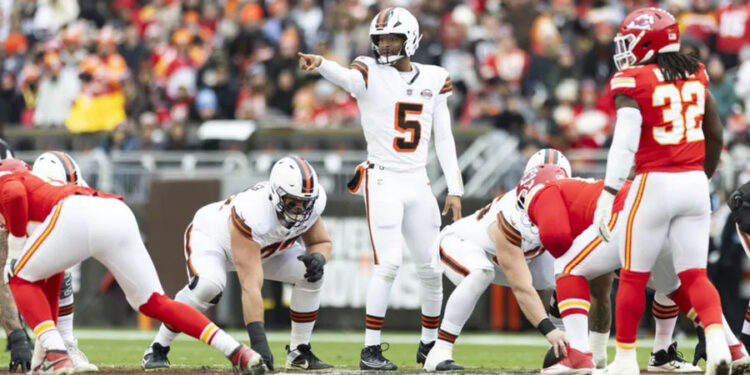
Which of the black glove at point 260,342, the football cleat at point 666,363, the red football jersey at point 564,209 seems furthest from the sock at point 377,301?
the football cleat at point 666,363

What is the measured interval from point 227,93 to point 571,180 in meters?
10.4

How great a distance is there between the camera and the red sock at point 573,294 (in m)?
8.05

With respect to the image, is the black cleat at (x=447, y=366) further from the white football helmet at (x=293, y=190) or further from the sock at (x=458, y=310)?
the white football helmet at (x=293, y=190)

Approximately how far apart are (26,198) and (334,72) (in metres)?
2.43

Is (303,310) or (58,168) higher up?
(58,168)

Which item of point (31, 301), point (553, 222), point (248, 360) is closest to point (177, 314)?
point (248, 360)

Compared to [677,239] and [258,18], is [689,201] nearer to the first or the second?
[677,239]

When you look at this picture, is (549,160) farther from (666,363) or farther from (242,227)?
(242,227)

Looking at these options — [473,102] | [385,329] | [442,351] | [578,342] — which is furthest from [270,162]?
[578,342]

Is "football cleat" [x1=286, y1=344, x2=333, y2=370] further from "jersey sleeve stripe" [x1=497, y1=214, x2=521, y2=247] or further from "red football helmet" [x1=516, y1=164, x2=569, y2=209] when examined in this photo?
"red football helmet" [x1=516, y1=164, x2=569, y2=209]

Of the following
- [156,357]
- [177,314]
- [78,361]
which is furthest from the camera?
[156,357]

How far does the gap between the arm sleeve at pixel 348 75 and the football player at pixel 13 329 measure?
93.0 inches

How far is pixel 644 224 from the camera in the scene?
7461mm

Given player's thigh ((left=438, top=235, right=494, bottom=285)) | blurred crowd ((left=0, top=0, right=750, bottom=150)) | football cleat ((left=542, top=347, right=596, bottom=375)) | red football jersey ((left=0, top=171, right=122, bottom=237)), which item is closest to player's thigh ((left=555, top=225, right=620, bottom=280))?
football cleat ((left=542, top=347, right=596, bottom=375))
